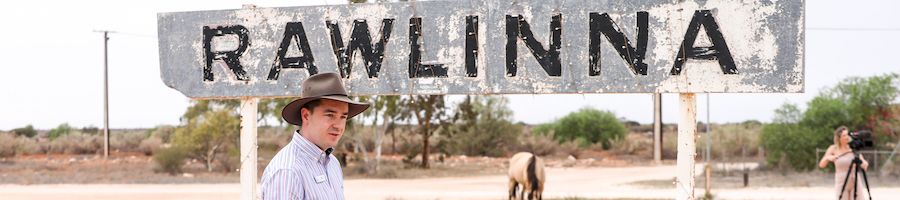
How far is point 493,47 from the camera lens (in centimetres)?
762

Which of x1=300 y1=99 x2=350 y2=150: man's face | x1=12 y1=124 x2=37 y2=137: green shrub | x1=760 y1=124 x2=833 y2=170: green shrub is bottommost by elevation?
x1=12 y1=124 x2=37 y2=137: green shrub

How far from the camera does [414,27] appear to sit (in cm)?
780

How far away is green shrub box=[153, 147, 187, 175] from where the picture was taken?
102ft

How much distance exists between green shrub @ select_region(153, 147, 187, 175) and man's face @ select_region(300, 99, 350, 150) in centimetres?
2867

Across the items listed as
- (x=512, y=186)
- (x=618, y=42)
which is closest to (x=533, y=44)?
(x=618, y=42)

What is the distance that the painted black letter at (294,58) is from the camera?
8.00 m

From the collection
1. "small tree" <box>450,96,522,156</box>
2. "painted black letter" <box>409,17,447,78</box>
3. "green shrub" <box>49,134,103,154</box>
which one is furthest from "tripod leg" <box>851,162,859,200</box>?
"green shrub" <box>49,134,103,154</box>

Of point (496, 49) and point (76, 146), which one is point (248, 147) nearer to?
point (496, 49)

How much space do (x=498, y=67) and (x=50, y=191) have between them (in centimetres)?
1745

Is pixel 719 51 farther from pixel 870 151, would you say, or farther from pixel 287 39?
pixel 870 151

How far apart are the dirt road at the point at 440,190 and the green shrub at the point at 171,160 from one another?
630cm

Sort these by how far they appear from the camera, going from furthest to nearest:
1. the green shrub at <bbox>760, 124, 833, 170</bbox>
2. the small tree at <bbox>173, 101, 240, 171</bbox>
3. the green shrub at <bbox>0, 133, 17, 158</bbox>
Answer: the green shrub at <bbox>0, 133, 17, 158</bbox> → the small tree at <bbox>173, 101, 240, 171</bbox> → the green shrub at <bbox>760, 124, 833, 170</bbox>

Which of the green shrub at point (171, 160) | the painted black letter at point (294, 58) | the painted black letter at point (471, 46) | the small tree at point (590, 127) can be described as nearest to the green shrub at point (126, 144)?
the green shrub at point (171, 160)

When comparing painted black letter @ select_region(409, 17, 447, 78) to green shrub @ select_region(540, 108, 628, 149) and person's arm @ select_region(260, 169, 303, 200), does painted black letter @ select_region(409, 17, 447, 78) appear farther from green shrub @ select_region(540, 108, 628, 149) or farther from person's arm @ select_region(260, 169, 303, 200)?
green shrub @ select_region(540, 108, 628, 149)
